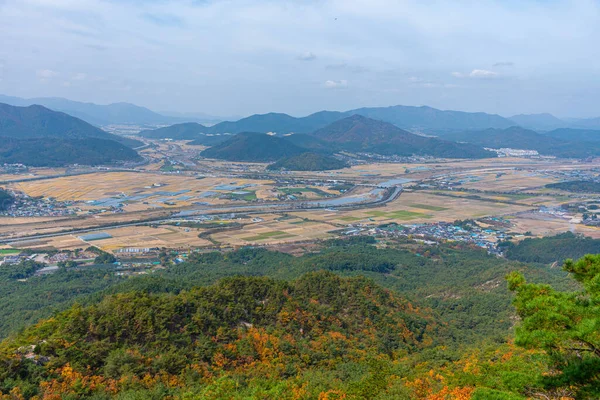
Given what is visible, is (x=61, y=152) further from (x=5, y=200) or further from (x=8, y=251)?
(x=8, y=251)

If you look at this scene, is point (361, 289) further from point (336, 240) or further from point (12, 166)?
point (12, 166)

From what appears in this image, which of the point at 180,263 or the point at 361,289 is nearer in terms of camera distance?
the point at 361,289

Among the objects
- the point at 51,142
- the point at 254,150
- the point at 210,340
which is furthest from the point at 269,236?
the point at 51,142

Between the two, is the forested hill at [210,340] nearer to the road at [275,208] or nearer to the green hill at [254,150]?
the road at [275,208]

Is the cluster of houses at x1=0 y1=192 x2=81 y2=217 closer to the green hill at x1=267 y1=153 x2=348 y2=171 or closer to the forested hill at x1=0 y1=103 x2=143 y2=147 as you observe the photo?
the green hill at x1=267 y1=153 x2=348 y2=171

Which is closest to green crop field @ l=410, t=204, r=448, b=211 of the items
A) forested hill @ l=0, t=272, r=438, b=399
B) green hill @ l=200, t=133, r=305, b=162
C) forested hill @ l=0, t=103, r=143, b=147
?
forested hill @ l=0, t=272, r=438, b=399

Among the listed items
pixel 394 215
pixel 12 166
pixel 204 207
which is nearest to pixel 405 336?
pixel 394 215

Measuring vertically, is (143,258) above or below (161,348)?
below

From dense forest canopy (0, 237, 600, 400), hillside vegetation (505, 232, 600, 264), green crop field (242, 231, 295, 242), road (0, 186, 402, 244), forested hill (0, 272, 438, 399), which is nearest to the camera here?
dense forest canopy (0, 237, 600, 400)
